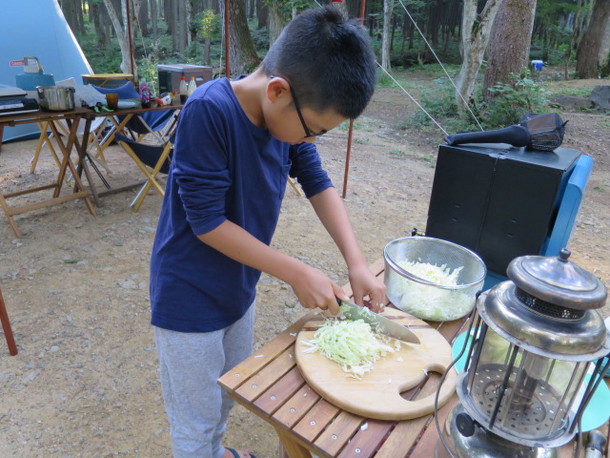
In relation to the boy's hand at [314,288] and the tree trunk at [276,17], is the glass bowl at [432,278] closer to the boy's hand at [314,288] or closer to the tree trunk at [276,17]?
the boy's hand at [314,288]

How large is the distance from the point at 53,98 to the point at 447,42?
24.6 m

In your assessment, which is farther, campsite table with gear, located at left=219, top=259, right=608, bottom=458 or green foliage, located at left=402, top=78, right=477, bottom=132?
green foliage, located at left=402, top=78, right=477, bottom=132

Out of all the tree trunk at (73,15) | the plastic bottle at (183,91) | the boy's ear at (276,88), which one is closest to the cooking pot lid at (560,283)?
the boy's ear at (276,88)

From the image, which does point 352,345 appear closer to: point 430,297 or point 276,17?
point 430,297

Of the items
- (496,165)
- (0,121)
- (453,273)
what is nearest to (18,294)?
(0,121)

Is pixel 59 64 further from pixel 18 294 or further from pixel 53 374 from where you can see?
pixel 53 374

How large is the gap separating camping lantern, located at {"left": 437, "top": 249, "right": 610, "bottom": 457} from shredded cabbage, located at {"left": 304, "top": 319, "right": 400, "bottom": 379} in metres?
0.28

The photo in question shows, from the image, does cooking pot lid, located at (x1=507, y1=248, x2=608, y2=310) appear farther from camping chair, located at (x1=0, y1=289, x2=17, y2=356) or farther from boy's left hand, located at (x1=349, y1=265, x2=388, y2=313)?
camping chair, located at (x1=0, y1=289, x2=17, y2=356)

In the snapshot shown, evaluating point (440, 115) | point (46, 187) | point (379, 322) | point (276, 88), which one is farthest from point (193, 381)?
point (440, 115)

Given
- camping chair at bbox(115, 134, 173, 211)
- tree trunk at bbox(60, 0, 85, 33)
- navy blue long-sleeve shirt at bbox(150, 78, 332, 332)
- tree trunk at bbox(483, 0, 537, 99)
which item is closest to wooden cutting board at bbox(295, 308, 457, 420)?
navy blue long-sleeve shirt at bbox(150, 78, 332, 332)

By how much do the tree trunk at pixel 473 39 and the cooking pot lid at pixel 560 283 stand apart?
8223 millimetres

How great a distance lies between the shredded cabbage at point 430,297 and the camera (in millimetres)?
1464

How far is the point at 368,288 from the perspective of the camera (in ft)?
4.60

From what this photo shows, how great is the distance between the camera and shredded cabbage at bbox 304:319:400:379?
3.93 ft
